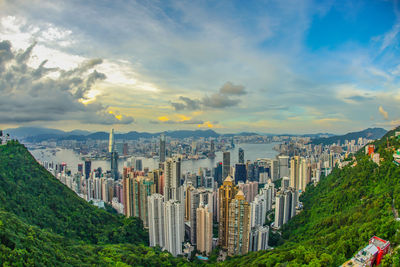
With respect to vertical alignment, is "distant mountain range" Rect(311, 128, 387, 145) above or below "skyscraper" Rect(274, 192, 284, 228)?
above

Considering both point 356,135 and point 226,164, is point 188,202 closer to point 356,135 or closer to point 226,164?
point 226,164

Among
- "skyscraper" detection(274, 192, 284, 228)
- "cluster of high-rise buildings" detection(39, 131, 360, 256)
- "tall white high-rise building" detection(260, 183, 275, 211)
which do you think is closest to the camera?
"cluster of high-rise buildings" detection(39, 131, 360, 256)

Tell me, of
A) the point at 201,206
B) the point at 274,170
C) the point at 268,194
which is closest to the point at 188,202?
the point at 201,206

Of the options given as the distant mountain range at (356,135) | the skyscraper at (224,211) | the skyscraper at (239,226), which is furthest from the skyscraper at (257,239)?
the distant mountain range at (356,135)

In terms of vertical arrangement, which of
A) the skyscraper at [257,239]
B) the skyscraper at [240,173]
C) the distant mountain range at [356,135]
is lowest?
the skyscraper at [257,239]

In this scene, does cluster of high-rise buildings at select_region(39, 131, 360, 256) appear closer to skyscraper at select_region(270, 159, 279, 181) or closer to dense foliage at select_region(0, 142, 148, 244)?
dense foliage at select_region(0, 142, 148, 244)

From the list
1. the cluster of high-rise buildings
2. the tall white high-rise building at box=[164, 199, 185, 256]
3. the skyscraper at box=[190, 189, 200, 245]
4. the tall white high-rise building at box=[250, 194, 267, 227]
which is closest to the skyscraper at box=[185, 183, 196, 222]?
the cluster of high-rise buildings

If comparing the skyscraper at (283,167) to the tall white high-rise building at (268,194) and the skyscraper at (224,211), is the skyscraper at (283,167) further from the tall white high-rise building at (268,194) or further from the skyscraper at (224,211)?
the skyscraper at (224,211)
